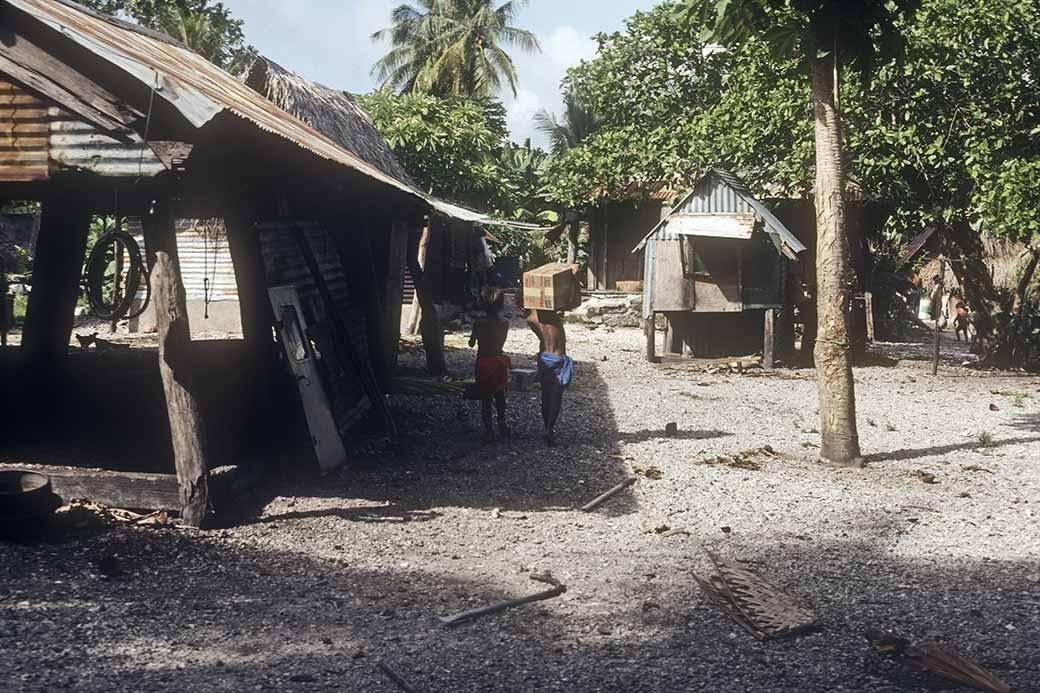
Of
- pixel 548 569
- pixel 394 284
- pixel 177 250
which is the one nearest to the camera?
pixel 548 569

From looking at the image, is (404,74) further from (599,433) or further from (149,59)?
(149,59)

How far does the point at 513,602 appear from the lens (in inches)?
234

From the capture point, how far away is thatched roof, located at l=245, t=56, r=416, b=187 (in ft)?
52.0

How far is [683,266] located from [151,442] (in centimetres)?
1085

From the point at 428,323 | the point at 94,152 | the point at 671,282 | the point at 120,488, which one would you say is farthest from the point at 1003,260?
the point at 94,152

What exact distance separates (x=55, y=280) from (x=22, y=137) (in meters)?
4.16

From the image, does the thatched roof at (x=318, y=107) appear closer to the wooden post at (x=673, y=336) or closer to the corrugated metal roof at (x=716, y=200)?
the corrugated metal roof at (x=716, y=200)

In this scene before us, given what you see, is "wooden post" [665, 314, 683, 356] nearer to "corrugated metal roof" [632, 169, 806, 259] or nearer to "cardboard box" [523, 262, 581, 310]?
"corrugated metal roof" [632, 169, 806, 259]

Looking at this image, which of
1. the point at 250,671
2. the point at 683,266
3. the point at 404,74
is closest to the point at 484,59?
the point at 404,74

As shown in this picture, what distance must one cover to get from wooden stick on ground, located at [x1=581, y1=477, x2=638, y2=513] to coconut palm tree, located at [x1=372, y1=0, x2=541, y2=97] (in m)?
29.3

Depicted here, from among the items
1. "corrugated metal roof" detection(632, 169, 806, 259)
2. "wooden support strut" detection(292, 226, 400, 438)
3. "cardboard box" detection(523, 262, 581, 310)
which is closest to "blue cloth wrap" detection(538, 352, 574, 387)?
"cardboard box" detection(523, 262, 581, 310)

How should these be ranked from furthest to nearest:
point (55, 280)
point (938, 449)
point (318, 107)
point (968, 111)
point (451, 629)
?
point (318, 107) → point (968, 111) → point (938, 449) → point (55, 280) → point (451, 629)

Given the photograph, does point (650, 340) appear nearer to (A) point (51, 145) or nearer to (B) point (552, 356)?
(B) point (552, 356)

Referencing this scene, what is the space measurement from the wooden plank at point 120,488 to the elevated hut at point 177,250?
0.06 ft
